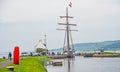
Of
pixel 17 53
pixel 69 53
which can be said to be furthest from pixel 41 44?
pixel 17 53

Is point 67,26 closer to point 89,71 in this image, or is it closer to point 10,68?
point 89,71

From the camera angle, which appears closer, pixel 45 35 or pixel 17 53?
pixel 17 53

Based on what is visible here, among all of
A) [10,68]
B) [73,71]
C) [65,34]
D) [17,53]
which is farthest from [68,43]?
[17,53]

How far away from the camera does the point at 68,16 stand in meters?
172

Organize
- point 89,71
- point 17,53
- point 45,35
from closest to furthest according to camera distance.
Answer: point 17,53, point 89,71, point 45,35

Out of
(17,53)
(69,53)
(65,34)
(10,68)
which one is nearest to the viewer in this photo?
(17,53)

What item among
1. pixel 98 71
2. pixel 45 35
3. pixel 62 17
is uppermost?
pixel 62 17

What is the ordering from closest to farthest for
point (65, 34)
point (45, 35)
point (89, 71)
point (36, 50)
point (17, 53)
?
point (17, 53) < point (89, 71) < point (45, 35) < point (36, 50) < point (65, 34)

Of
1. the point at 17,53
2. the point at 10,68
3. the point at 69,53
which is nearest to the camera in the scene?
the point at 17,53

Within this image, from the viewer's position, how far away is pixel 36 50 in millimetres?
138250

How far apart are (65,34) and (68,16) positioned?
907 cm

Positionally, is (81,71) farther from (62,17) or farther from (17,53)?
(62,17)

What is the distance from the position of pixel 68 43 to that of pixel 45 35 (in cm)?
3396

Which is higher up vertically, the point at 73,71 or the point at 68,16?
the point at 68,16
